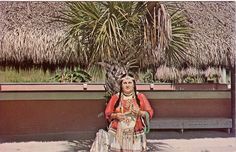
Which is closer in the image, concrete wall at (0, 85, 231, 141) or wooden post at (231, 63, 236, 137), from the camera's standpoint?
concrete wall at (0, 85, 231, 141)

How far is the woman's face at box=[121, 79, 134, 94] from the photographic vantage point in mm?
3770

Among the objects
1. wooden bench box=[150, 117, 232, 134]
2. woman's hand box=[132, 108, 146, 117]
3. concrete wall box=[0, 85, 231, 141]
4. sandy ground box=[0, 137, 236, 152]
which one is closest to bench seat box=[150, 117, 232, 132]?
wooden bench box=[150, 117, 232, 134]

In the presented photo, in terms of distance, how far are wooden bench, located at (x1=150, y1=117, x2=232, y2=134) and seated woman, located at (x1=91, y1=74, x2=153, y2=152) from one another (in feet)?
8.74

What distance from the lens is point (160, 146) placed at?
565 centimetres

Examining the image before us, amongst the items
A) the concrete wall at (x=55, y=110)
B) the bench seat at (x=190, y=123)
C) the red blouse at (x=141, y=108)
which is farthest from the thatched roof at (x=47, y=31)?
the red blouse at (x=141, y=108)

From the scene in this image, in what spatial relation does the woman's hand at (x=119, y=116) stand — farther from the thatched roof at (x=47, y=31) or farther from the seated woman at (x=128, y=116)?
the thatched roof at (x=47, y=31)

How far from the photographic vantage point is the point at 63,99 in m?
6.52

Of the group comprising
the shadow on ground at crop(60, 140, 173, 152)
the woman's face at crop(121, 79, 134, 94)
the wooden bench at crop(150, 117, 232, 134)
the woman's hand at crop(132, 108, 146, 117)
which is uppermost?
the woman's face at crop(121, 79, 134, 94)

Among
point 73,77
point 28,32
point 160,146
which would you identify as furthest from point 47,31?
point 73,77

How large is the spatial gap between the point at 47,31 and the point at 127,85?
250 centimetres

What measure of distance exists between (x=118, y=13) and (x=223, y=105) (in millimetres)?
3734

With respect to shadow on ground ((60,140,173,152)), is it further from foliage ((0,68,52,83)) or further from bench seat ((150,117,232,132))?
foliage ((0,68,52,83))

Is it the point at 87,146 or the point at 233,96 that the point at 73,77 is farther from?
the point at 233,96

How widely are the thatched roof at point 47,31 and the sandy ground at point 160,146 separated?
1.36m
